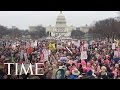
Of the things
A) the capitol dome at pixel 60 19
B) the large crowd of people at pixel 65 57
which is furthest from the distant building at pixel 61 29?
the large crowd of people at pixel 65 57

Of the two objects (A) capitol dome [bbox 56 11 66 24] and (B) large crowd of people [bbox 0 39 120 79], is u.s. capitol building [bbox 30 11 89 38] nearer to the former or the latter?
(A) capitol dome [bbox 56 11 66 24]

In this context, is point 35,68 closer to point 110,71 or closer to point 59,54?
point 59,54

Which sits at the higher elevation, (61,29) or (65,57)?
(61,29)

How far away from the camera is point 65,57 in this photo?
39.3 ft

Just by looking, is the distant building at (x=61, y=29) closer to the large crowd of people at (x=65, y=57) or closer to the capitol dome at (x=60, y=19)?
the capitol dome at (x=60, y=19)

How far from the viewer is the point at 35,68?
11.9 m

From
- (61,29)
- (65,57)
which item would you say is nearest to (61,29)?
(61,29)

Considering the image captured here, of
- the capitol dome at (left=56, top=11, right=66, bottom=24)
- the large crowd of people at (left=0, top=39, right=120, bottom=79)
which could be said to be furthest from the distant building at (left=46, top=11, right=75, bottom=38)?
the large crowd of people at (left=0, top=39, right=120, bottom=79)

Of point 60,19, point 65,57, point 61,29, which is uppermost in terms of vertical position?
point 60,19

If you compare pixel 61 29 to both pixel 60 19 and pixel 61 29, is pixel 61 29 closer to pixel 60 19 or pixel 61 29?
pixel 61 29

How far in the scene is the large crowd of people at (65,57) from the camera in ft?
38.9

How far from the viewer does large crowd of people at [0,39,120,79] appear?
1186 cm

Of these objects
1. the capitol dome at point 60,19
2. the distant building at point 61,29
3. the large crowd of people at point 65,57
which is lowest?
the large crowd of people at point 65,57
